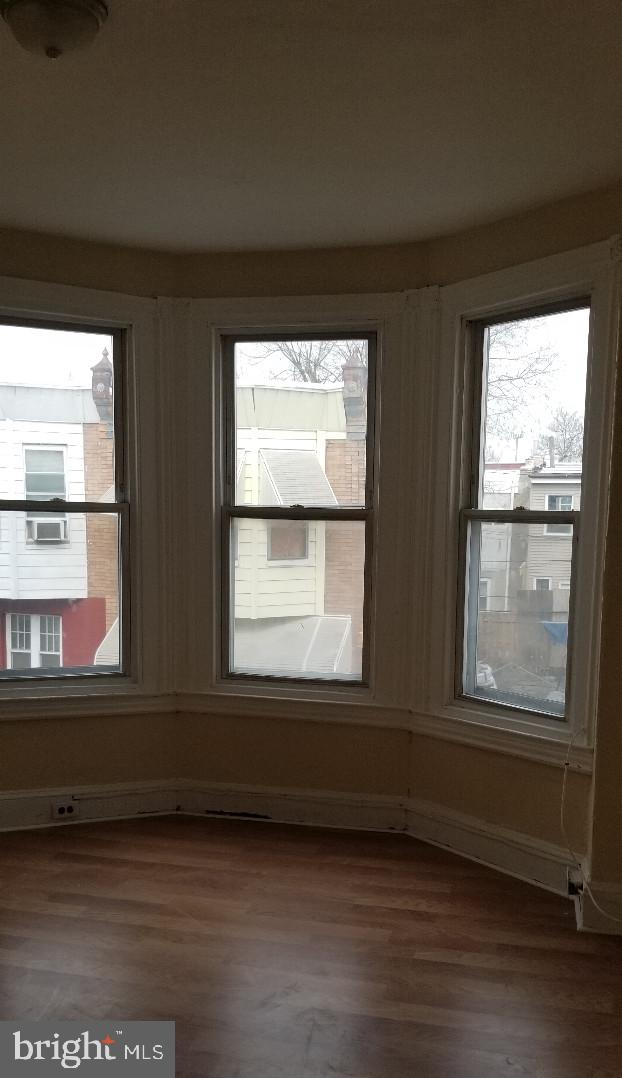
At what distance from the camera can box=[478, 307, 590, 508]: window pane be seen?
9.64 ft

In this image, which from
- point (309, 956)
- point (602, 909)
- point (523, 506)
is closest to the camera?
point (309, 956)

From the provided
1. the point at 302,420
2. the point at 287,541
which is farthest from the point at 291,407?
the point at 287,541

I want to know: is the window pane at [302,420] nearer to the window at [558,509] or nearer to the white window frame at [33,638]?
the window at [558,509]

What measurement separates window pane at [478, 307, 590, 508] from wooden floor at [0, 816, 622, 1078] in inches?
62.0

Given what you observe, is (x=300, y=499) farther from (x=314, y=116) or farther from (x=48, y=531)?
(x=314, y=116)

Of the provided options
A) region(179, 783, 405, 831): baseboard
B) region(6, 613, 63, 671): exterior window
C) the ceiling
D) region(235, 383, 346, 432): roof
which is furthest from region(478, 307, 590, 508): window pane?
region(6, 613, 63, 671): exterior window

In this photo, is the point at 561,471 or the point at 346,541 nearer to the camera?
the point at 561,471

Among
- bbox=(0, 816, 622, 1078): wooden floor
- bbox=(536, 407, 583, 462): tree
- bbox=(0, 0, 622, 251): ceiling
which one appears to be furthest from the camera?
bbox=(536, 407, 583, 462): tree

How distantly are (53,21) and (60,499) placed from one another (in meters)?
2.13

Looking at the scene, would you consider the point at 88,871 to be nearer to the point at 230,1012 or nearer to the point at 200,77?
the point at 230,1012

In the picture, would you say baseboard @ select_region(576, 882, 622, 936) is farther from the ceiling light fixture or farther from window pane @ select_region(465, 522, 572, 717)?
the ceiling light fixture

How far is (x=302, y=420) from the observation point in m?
3.49

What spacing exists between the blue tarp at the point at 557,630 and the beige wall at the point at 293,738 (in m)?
0.53

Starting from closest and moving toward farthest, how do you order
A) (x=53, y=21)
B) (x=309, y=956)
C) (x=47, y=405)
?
(x=53, y=21) < (x=309, y=956) < (x=47, y=405)
